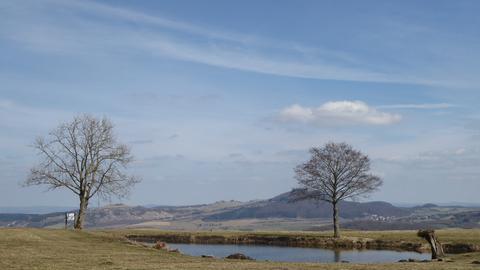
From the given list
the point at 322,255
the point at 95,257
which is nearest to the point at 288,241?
the point at 322,255

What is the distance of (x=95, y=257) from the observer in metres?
34.4

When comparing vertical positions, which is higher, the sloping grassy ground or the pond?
the sloping grassy ground

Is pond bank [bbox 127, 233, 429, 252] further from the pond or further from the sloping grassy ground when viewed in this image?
the sloping grassy ground

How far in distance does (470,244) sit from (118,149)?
41451mm

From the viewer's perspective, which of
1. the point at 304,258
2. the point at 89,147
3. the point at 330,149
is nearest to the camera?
the point at 304,258

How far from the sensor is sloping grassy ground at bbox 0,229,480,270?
30.2 meters

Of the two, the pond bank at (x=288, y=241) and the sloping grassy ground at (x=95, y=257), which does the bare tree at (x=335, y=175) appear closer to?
the pond bank at (x=288, y=241)

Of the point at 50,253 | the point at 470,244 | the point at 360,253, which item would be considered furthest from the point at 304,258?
the point at 50,253

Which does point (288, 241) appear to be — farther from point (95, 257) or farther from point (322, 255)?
point (95, 257)

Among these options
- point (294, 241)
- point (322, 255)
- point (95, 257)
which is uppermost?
point (95, 257)

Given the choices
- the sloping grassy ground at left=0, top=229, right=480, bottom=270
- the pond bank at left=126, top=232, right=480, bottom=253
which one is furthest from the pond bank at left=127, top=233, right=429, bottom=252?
the sloping grassy ground at left=0, top=229, right=480, bottom=270

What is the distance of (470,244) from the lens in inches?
2280

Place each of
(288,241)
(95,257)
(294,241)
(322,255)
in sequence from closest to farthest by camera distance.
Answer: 1. (95,257)
2. (322,255)
3. (294,241)
4. (288,241)

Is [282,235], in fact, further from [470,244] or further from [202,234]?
[470,244]
